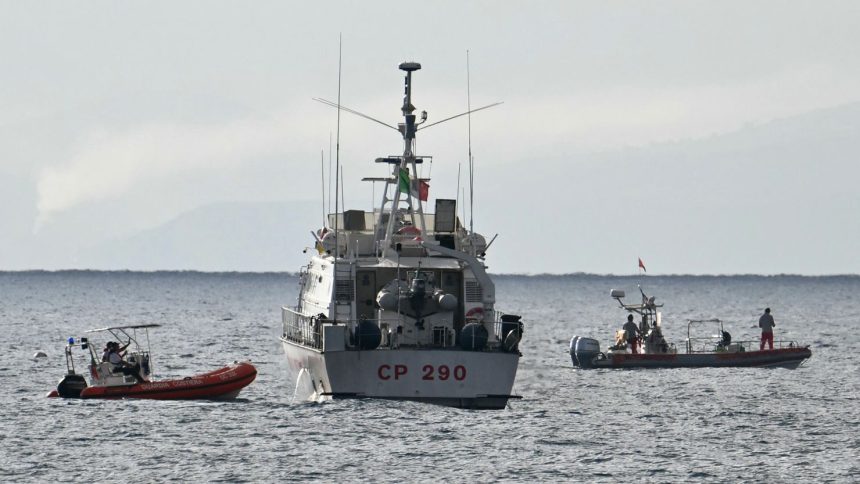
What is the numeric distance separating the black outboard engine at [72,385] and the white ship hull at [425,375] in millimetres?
9079

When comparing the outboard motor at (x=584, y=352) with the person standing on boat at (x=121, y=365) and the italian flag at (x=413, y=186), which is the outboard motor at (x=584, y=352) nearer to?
the italian flag at (x=413, y=186)

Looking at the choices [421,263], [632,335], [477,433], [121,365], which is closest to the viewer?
[477,433]

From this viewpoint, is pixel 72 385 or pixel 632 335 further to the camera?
pixel 632 335

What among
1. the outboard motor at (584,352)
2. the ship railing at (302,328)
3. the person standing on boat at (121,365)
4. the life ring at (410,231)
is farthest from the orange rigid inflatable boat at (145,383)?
the outboard motor at (584,352)

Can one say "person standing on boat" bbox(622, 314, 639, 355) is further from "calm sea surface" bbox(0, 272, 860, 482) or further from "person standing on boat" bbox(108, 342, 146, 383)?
"person standing on boat" bbox(108, 342, 146, 383)

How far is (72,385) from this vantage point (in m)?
49.0

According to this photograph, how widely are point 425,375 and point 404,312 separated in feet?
8.99

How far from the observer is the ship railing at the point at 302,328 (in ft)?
152

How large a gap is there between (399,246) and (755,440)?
1211 centimetres

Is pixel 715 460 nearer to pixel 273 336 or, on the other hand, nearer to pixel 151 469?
pixel 151 469

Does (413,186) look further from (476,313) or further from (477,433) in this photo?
(477,433)

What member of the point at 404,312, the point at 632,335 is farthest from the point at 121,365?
the point at 632,335

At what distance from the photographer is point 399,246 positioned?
155ft

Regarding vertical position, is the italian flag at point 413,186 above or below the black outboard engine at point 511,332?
above
